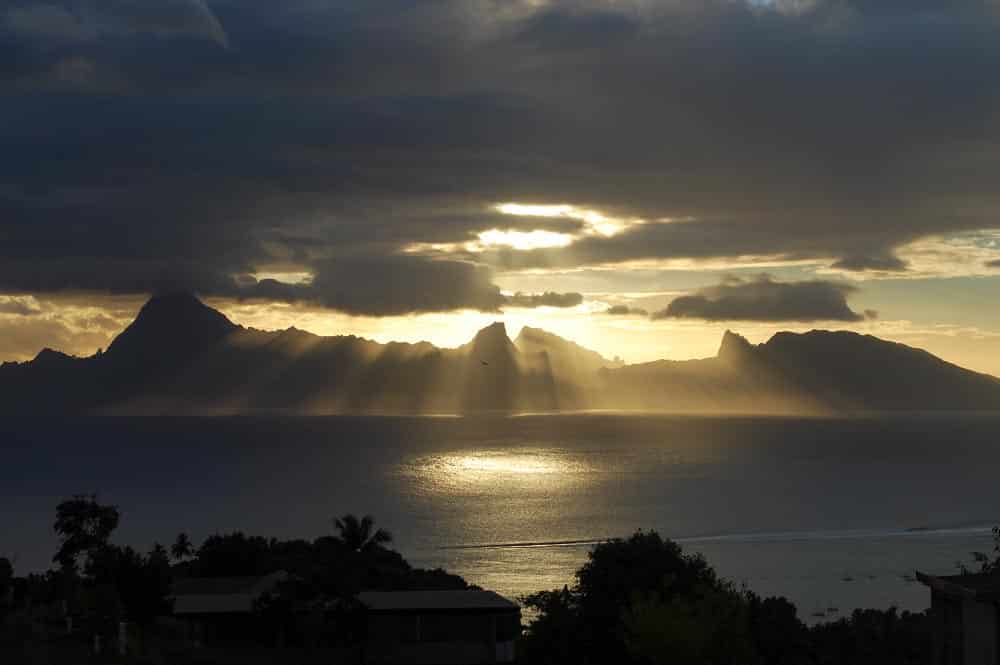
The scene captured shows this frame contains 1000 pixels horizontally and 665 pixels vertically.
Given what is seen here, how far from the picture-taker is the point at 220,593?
54562 millimetres

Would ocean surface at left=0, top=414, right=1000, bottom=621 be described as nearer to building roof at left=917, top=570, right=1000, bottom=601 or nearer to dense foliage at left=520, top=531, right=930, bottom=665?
dense foliage at left=520, top=531, right=930, bottom=665

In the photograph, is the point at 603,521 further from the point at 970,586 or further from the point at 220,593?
the point at 970,586

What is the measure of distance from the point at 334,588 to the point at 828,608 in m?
45.5

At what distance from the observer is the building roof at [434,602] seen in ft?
157

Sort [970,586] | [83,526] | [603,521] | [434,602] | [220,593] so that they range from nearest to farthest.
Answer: [970,586] → [434,602] → [220,593] → [83,526] → [603,521]

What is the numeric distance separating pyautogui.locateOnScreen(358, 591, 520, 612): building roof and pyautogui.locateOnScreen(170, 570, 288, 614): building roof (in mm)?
4490

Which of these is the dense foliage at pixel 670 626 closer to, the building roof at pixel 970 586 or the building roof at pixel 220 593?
the building roof at pixel 970 586

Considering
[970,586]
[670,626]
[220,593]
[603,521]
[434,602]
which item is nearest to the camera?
[970,586]

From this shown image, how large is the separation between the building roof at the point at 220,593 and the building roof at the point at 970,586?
33633 millimetres

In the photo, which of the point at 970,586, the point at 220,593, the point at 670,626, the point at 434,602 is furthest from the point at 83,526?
the point at 970,586

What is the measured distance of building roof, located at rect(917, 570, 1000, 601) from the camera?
802 inches

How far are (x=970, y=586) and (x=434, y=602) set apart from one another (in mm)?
31031

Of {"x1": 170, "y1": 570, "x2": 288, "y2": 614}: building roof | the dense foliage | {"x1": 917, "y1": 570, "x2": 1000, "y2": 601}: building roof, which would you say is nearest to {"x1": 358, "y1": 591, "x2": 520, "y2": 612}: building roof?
{"x1": 170, "y1": 570, "x2": 288, "y2": 614}: building roof

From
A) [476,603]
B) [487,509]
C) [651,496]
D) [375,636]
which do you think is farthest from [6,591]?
[651,496]
